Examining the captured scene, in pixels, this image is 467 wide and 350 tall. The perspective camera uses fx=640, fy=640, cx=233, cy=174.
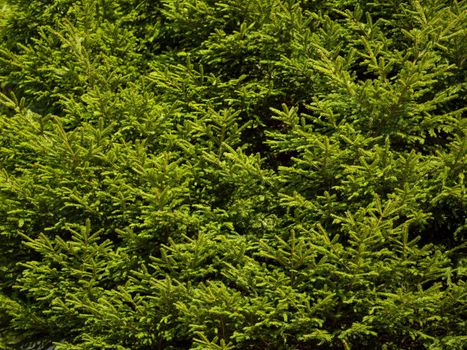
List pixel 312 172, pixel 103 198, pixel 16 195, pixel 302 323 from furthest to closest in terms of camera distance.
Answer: pixel 16 195 < pixel 103 198 < pixel 312 172 < pixel 302 323

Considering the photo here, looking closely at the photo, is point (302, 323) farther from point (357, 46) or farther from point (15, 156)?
point (15, 156)

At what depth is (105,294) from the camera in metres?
4.66

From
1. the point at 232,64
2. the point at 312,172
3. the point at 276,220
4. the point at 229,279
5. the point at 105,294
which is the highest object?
the point at 232,64

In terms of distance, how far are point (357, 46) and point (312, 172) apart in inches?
56.1

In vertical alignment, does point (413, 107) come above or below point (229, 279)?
above

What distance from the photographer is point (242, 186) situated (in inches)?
182

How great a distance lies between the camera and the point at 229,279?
4516 mm

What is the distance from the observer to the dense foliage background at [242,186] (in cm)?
409

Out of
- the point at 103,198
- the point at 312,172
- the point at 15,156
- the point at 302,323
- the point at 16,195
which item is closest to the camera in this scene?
the point at 302,323

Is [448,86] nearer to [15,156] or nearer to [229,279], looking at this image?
[229,279]

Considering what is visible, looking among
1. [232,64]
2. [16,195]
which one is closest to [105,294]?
[16,195]

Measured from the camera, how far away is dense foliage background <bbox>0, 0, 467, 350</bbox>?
4.09 m

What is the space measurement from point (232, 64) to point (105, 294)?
6.78ft

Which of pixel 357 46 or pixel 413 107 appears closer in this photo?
pixel 413 107
